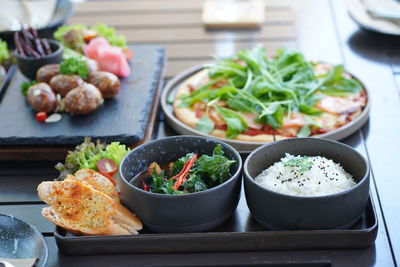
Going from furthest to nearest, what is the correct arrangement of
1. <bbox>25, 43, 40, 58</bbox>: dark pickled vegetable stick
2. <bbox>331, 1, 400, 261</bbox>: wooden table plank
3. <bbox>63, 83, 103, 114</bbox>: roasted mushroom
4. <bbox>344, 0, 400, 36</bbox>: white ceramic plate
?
<bbox>344, 0, 400, 36</bbox>: white ceramic plate, <bbox>25, 43, 40, 58</bbox>: dark pickled vegetable stick, <bbox>63, 83, 103, 114</bbox>: roasted mushroom, <bbox>331, 1, 400, 261</bbox>: wooden table plank

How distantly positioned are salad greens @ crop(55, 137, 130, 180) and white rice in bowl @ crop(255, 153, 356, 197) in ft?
1.51

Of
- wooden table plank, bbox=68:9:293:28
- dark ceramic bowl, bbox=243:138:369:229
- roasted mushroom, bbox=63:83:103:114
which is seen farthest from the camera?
wooden table plank, bbox=68:9:293:28

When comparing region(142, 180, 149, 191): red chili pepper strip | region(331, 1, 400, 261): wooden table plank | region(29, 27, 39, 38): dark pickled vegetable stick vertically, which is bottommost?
region(331, 1, 400, 261): wooden table plank

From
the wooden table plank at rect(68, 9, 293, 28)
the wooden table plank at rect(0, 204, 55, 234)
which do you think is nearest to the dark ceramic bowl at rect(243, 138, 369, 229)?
the wooden table plank at rect(0, 204, 55, 234)

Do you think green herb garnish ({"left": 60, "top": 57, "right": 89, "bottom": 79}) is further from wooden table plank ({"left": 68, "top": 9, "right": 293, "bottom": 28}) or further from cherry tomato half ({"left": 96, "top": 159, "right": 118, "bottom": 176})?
wooden table plank ({"left": 68, "top": 9, "right": 293, "bottom": 28})

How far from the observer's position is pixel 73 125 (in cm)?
207

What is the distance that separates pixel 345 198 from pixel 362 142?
625mm

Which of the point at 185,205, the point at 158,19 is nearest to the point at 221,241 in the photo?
the point at 185,205

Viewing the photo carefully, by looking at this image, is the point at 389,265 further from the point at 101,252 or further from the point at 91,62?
the point at 91,62

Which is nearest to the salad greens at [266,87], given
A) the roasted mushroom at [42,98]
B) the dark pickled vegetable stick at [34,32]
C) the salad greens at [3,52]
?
the roasted mushroom at [42,98]

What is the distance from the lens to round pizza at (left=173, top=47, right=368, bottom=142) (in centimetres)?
206

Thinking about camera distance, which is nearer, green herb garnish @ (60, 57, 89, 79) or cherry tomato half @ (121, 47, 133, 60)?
green herb garnish @ (60, 57, 89, 79)

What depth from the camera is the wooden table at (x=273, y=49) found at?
148 centimetres

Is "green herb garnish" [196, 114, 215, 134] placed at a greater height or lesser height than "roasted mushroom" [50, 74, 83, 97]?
lesser
